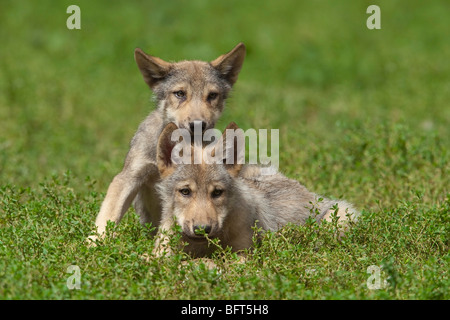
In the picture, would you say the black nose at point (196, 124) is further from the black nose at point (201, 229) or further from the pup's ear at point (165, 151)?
the black nose at point (201, 229)

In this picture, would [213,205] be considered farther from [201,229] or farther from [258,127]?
[258,127]

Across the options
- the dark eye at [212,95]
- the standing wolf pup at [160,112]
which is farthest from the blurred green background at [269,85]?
the dark eye at [212,95]

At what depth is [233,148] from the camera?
634cm

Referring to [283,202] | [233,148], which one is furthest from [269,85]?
[233,148]

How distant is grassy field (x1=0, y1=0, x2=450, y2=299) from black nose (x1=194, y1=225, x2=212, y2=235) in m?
0.24

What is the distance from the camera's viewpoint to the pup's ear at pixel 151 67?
7.21 meters

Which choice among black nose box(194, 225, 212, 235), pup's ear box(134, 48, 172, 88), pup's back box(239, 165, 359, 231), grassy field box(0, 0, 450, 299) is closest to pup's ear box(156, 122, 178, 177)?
grassy field box(0, 0, 450, 299)

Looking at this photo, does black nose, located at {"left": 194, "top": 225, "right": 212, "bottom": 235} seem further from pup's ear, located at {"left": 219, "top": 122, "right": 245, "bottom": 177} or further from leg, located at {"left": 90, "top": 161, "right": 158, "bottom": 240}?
leg, located at {"left": 90, "top": 161, "right": 158, "bottom": 240}

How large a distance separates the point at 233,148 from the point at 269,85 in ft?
25.3

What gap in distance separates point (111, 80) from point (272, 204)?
7795mm

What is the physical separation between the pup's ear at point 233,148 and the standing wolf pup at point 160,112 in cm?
40

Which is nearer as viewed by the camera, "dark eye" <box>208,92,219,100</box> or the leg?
the leg

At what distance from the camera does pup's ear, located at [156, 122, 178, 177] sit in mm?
6242

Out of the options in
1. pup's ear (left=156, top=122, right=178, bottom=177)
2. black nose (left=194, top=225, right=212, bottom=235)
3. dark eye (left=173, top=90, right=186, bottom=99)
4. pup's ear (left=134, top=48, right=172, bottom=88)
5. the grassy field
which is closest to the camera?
the grassy field
